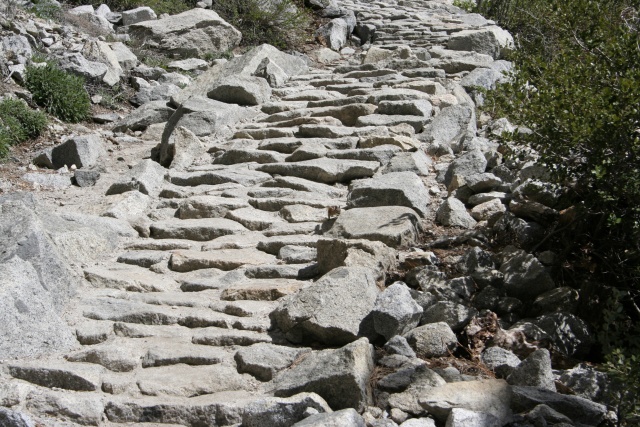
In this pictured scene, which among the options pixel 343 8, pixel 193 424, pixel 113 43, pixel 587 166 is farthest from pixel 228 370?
pixel 343 8

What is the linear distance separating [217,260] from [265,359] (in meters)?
1.50

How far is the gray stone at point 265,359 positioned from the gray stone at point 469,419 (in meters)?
1.07

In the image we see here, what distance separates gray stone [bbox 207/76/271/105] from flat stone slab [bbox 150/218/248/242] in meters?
3.19

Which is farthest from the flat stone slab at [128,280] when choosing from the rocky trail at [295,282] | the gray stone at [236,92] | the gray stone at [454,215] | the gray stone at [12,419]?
the gray stone at [236,92]

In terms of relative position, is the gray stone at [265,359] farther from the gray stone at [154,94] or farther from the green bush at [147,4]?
the green bush at [147,4]

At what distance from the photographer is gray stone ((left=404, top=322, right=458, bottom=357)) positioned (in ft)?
13.3

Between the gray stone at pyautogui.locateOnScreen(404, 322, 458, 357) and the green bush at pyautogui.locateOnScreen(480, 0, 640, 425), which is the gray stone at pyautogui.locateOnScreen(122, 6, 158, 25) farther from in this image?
the gray stone at pyautogui.locateOnScreen(404, 322, 458, 357)

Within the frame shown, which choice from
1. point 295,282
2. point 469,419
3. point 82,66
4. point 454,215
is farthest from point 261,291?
point 82,66

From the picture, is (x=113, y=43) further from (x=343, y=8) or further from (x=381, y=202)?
(x=381, y=202)

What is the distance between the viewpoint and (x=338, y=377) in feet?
11.8

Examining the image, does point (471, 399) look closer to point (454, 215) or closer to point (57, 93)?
point (454, 215)

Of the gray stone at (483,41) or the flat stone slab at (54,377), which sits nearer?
the flat stone slab at (54,377)

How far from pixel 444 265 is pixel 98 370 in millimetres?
2176

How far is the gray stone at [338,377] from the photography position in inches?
140
